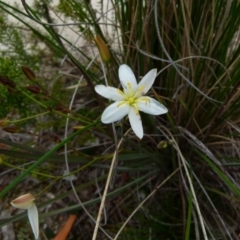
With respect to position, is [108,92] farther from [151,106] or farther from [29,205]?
[29,205]

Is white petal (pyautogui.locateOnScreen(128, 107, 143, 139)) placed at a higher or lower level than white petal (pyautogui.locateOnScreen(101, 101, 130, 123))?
lower

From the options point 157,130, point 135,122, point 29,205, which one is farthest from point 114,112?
point 157,130

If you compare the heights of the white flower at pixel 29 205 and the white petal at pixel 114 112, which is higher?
the white petal at pixel 114 112

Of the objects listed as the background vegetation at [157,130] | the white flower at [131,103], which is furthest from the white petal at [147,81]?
the background vegetation at [157,130]

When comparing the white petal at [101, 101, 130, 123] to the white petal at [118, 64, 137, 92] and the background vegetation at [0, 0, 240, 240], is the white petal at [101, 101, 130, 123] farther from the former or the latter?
the background vegetation at [0, 0, 240, 240]

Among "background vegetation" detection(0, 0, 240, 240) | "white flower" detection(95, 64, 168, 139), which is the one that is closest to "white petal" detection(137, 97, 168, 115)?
"white flower" detection(95, 64, 168, 139)

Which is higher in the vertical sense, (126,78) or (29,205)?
(126,78)

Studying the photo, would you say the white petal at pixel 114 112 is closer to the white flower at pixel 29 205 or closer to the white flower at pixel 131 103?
the white flower at pixel 131 103
